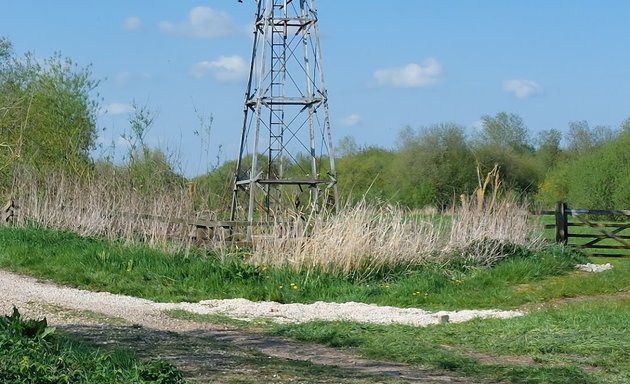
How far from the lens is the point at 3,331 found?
8.48 meters

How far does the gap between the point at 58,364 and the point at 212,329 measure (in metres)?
4.61

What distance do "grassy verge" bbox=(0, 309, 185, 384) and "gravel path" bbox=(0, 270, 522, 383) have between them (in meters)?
0.85

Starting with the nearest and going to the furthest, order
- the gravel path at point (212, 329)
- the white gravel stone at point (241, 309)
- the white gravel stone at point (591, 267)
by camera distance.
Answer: the gravel path at point (212, 329) → the white gravel stone at point (241, 309) → the white gravel stone at point (591, 267)

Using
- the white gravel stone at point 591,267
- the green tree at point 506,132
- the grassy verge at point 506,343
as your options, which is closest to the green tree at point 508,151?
the green tree at point 506,132

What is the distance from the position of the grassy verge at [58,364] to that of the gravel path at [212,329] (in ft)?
2.80

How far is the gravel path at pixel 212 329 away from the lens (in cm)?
859

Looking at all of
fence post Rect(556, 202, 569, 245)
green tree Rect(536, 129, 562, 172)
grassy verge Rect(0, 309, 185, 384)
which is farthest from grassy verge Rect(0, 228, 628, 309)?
green tree Rect(536, 129, 562, 172)

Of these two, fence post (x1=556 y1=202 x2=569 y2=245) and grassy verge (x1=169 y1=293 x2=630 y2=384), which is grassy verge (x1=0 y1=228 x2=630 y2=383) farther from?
fence post (x1=556 y1=202 x2=569 y2=245)

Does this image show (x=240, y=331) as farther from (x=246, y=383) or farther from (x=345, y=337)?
(x=246, y=383)

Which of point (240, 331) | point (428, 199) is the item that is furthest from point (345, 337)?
point (428, 199)

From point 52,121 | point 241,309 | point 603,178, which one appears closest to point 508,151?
point 603,178

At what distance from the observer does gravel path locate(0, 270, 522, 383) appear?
28.2 feet

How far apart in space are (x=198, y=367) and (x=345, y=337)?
8.88 ft

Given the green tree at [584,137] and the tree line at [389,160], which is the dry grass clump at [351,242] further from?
the green tree at [584,137]
